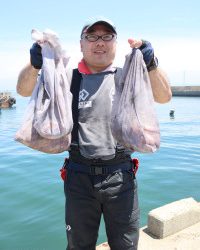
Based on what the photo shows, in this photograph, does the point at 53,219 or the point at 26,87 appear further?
the point at 53,219

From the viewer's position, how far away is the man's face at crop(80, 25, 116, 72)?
2.67 metres

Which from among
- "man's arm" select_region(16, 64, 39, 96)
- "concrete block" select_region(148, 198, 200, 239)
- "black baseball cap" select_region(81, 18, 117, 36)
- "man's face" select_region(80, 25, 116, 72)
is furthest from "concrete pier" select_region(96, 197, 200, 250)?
"black baseball cap" select_region(81, 18, 117, 36)

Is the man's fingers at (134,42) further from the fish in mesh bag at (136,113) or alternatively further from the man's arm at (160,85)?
the man's arm at (160,85)

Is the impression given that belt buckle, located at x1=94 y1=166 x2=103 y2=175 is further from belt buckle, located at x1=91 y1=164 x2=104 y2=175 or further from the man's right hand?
the man's right hand

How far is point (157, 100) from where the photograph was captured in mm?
2891

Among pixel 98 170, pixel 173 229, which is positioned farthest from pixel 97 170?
pixel 173 229

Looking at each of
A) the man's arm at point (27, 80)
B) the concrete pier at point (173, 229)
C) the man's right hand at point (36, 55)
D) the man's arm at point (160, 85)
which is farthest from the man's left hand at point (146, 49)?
the concrete pier at point (173, 229)

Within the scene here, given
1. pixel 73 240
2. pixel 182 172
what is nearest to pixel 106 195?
pixel 73 240

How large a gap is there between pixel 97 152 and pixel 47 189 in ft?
19.7

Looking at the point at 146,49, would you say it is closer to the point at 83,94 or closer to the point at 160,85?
the point at 160,85

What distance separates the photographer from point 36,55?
2645 mm

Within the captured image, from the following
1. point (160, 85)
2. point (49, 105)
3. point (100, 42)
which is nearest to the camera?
point (49, 105)

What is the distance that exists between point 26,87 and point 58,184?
6256mm

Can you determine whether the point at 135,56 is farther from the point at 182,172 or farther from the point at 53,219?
the point at 182,172
